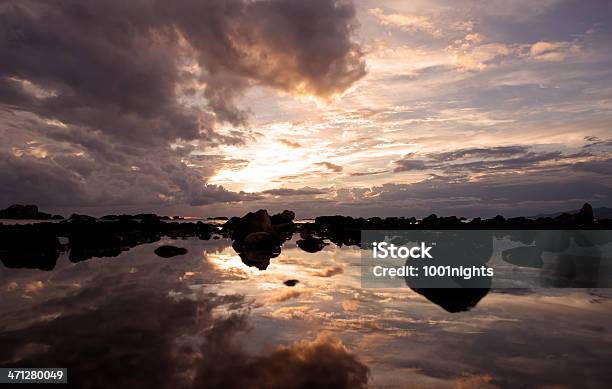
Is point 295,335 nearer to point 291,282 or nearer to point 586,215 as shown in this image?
point 291,282

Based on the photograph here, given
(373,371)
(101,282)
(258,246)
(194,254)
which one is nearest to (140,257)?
(194,254)

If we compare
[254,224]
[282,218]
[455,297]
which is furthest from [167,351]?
[282,218]

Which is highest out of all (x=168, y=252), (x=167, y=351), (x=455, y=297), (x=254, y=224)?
(x=254, y=224)

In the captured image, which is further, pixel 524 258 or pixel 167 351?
pixel 524 258

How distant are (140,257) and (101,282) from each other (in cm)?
615

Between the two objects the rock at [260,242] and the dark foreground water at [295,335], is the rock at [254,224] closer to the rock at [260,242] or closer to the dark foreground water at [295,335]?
the rock at [260,242]

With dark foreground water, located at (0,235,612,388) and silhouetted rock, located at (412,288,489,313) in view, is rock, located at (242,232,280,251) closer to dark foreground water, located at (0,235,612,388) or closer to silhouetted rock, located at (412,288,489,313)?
dark foreground water, located at (0,235,612,388)

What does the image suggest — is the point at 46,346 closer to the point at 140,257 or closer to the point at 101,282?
the point at 101,282

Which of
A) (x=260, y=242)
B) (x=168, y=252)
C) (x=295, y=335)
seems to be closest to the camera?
(x=295, y=335)

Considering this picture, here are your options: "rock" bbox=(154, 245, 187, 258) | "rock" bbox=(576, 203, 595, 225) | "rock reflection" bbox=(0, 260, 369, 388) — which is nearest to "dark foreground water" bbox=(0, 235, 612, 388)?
"rock reflection" bbox=(0, 260, 369, 388)

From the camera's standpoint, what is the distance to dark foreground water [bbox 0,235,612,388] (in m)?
4.69

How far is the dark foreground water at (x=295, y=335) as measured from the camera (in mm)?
4691

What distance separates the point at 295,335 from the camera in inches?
249

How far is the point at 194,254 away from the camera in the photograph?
18.7 metres
